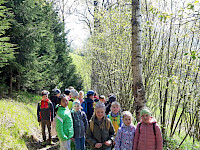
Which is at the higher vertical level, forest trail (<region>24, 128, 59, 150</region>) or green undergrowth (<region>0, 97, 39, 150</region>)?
green undergrowth (<region>0, 97, 39, 150</region>)

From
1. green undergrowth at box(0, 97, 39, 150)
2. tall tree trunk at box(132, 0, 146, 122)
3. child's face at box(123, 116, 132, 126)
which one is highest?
tall tree trunk at box(132, 0, 146, 122)

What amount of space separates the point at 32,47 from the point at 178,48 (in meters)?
8.33

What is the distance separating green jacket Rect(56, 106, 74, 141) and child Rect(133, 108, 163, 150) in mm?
1669

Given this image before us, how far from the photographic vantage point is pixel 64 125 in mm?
4352

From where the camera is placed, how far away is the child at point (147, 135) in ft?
11.2

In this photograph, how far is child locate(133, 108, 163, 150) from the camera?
340 centimetres

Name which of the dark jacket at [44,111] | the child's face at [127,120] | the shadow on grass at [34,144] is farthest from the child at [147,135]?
the dark jacket at [44,111]

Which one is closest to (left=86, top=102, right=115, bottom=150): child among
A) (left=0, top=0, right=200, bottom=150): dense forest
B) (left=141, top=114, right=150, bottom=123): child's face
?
(left=141, top=114, right=150, bottom=123): child's face

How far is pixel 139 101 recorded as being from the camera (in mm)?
4492

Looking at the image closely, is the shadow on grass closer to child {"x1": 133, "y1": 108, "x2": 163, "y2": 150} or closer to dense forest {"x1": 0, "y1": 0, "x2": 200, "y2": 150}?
dense forest {"x1": 0, "y1": 0, "x2": 200, "y2": 150}

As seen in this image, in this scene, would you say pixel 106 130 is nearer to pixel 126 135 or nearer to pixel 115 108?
pixel 126 135

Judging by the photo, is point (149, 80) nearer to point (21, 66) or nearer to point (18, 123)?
point (18, 123)

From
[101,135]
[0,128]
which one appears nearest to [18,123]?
[0,128]

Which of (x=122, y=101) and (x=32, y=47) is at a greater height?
(x=32, y=47)
